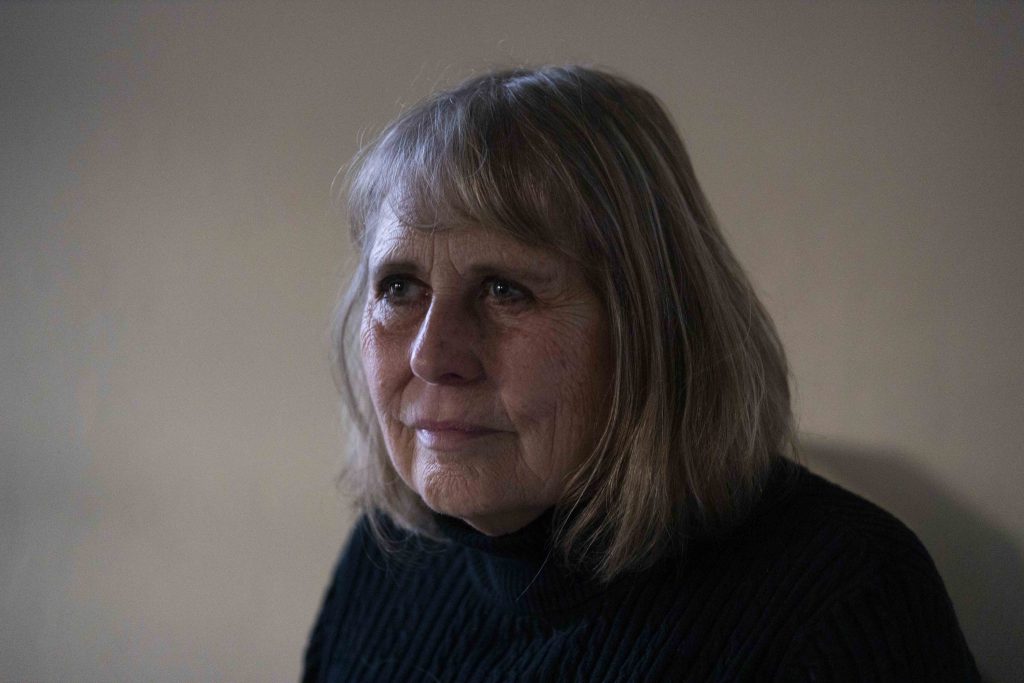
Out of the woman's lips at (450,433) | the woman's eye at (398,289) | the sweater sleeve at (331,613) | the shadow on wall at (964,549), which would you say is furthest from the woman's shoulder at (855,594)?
the sweater sleeve at (331,613)

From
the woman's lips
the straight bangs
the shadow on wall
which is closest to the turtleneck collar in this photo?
the woman's lips

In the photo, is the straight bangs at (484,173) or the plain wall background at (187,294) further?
the plain wall background at (187,294)

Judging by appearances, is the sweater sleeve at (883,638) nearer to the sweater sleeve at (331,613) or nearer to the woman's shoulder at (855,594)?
the woman's shoulder at (855,594)

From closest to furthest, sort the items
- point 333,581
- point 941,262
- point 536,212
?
point 536,212 → point 941,262 → point 333,581

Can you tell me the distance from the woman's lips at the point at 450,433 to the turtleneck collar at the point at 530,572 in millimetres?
142

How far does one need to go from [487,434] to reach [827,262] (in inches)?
24.7

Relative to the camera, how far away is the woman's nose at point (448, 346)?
990mm

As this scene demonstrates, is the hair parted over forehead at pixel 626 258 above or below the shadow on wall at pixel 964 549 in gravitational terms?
above

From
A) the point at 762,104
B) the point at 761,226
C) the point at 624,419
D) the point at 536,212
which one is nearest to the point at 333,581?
the point at 624,419

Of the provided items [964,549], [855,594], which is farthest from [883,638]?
[964,549]

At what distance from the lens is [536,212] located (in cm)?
96

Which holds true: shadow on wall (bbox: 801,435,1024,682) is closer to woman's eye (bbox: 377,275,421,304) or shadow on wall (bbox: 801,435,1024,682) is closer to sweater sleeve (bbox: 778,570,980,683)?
sweater sleeve (bbox: 778,570,980,683)

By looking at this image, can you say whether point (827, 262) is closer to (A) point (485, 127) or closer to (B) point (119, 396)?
(A) point (485, 127)

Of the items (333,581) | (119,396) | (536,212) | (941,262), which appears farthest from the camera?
(119,396)
